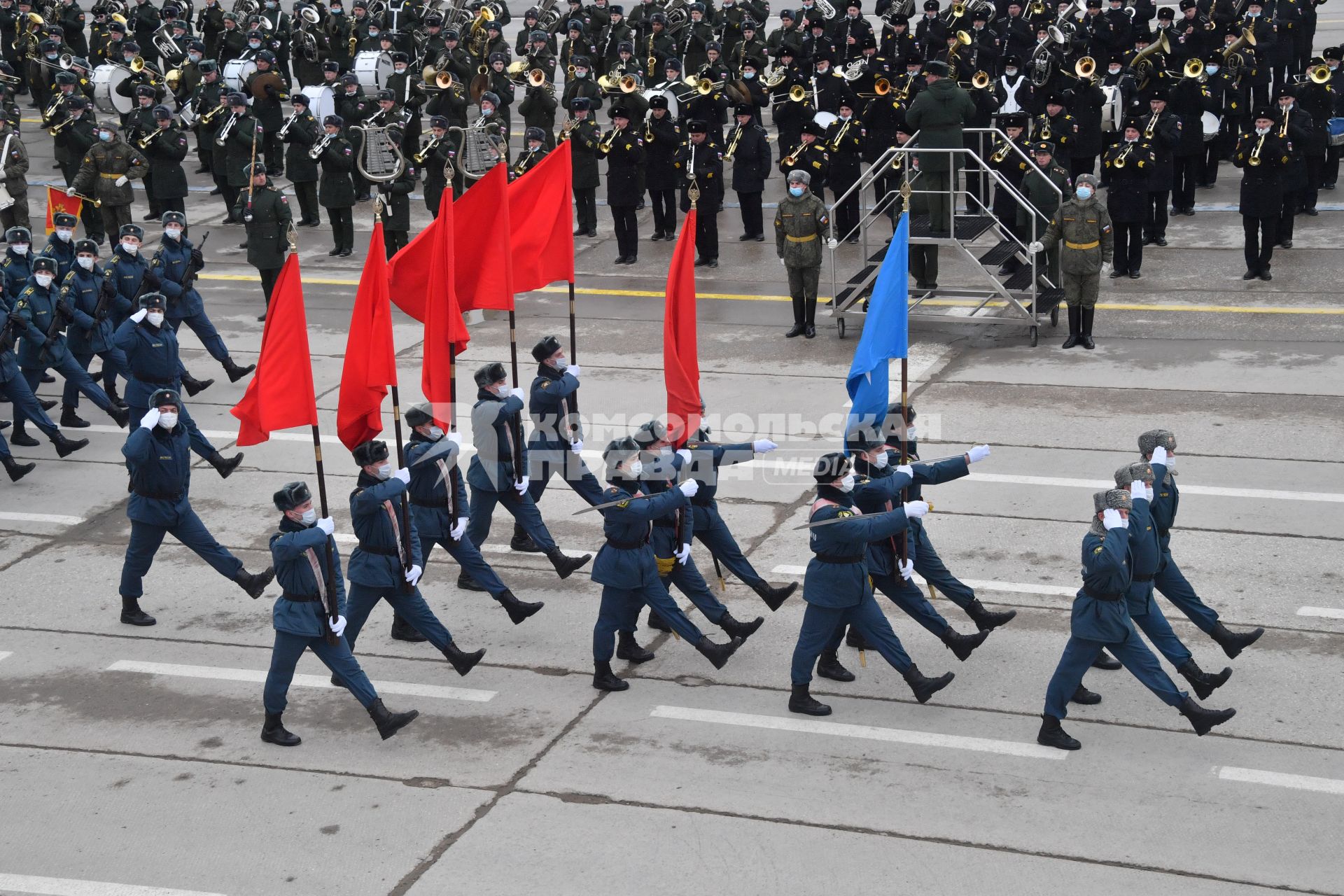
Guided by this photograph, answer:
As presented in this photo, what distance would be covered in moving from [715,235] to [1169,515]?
37.2 ft

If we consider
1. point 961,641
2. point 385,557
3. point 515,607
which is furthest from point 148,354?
point 961,641

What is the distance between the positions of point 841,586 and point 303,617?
10.1ft

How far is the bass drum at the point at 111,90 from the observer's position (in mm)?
26406

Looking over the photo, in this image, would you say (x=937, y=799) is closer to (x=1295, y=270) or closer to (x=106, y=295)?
(x=106, y=295)

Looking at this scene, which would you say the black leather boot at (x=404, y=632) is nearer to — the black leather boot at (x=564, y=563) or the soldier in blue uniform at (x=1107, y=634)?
the black leather boot at (x=564, y=563)

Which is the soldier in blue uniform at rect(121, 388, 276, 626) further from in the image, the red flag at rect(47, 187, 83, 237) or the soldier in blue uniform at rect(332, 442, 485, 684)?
the red flag at rect(47, 187, 83, 237)

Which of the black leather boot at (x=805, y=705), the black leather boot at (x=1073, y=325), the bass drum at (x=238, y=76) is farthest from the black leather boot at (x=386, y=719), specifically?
the bass drum at (x=238, y=76)

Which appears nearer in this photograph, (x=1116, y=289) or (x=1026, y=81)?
(x=1116, y=289)

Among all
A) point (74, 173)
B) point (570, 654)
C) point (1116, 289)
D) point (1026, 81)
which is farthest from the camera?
point (74, 173)

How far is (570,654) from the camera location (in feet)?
34.5

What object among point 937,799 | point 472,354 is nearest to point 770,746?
point 937,799

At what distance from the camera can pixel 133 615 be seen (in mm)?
11180

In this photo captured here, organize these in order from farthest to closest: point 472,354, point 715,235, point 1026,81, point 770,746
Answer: point 1026,81 < point 715,235 < point 472,354 < point 770,746

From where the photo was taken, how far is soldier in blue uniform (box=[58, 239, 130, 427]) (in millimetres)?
15617
